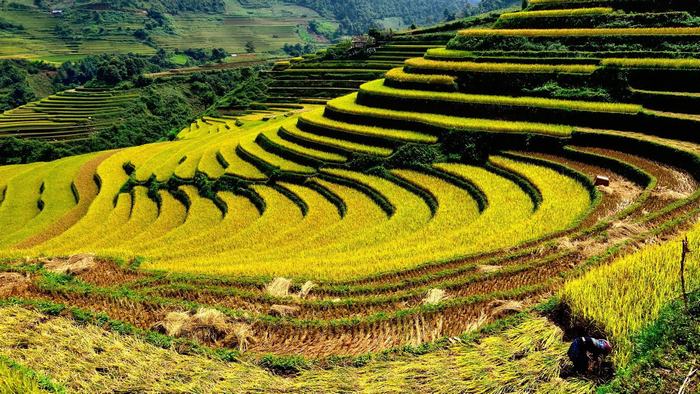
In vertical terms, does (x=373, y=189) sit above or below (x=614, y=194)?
below

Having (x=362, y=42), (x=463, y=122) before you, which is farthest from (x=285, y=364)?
(x=362, y=42)

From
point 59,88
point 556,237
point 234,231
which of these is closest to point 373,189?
point 234,231

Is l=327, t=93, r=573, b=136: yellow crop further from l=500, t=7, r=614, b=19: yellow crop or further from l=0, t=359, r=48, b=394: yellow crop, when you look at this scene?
l=0, t=359, r=48, b=394: yellow crop

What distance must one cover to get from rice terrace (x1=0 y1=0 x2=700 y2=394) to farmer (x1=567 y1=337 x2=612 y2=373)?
0.02 meters

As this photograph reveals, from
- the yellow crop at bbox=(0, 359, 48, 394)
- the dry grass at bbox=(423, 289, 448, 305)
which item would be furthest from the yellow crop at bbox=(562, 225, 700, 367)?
the yellow crop at bbox=(0, 359, 48, 394)

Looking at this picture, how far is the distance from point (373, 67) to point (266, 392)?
165 feet

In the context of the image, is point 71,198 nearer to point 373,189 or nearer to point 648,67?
point 373,189

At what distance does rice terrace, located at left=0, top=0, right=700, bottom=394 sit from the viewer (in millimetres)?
5926

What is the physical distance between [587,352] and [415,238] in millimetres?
8274

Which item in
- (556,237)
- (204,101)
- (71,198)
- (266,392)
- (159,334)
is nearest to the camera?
(266,392)

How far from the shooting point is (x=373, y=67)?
52.8 meters

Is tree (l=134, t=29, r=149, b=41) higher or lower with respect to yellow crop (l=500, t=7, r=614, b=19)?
higher

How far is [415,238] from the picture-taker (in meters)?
13.5

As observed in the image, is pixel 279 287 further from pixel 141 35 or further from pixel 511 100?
pixel 141 35
